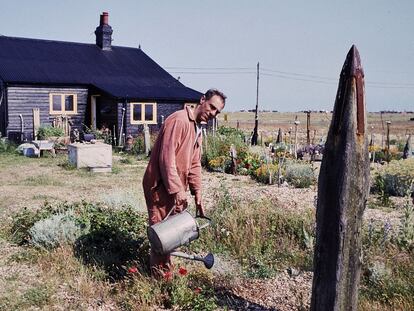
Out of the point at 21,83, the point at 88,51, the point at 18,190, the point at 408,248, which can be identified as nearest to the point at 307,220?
the point at 408,248

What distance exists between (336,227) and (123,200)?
4.74 metres

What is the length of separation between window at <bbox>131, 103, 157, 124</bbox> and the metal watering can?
1780 cm

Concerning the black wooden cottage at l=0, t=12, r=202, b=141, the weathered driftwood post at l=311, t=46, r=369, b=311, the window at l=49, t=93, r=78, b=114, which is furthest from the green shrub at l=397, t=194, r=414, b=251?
the window at l=49, t=93, r=78, b=114

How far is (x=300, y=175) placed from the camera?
11.8 m

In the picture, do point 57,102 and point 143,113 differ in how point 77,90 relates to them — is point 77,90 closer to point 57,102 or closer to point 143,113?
point 57,102

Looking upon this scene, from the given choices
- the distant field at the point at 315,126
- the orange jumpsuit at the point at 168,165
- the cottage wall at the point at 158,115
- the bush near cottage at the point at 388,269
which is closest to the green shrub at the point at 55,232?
the orange jumpsuit at the point at 168,165

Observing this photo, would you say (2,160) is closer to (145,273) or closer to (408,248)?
(145,273)

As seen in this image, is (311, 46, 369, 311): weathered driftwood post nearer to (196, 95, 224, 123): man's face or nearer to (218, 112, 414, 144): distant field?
(196, 95, 224, 123): man's face

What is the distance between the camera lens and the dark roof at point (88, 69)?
21062 millimetres

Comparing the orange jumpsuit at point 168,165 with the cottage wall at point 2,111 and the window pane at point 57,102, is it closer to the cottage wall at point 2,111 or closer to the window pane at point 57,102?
the cottage wall at point 2,111

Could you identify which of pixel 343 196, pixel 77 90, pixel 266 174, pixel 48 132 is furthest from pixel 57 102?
pixel 343 196

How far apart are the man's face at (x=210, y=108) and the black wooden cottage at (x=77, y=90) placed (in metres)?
16.9

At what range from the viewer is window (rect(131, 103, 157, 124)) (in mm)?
21938

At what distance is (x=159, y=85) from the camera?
24516 millimetres
